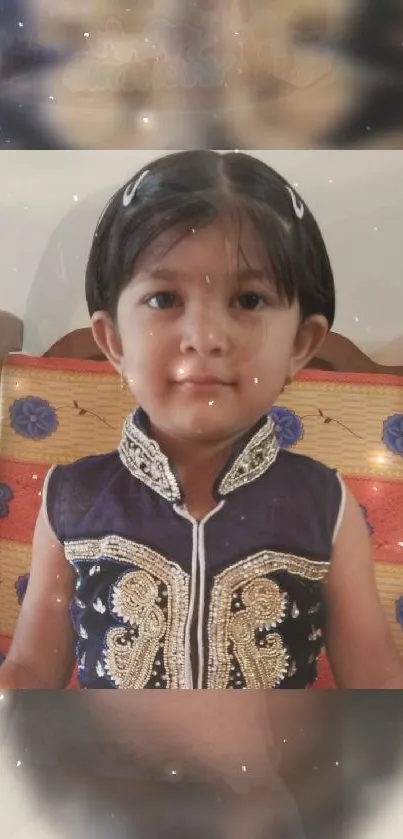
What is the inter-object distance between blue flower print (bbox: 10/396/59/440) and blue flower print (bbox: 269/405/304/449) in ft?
0.51

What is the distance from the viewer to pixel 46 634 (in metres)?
0.48

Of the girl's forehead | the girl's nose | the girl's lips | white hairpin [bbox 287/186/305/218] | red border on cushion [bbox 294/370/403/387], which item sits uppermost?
white hairpin [bbox 287/186/305/218]

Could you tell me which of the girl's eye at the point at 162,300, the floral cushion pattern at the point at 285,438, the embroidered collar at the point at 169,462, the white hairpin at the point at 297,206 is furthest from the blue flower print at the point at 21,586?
the white hairpin at the point at 297,206

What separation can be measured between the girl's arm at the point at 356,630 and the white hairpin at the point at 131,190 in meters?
0.27

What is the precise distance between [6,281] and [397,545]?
0.33 m

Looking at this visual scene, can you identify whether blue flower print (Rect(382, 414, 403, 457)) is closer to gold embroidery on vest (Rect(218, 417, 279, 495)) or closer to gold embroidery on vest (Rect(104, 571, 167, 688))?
gold embroidery on vest (Rect(218, 417, 279, 495))

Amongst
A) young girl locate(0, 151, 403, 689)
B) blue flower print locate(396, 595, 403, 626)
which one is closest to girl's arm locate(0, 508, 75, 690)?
young girl locate(0, 151, 403, 689)

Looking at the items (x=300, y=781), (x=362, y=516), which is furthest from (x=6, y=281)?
(x=300, y=781)

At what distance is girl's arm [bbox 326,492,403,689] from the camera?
1.56 ft

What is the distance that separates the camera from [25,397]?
0.50m

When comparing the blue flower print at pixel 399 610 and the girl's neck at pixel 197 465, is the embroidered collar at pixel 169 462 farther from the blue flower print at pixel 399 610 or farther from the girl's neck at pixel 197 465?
the blue flower print at pixel 399 610

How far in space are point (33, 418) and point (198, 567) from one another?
0.16 meters

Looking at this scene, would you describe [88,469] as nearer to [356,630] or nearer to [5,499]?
[5,499]

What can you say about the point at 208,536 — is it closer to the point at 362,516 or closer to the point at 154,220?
the point at 362,516
